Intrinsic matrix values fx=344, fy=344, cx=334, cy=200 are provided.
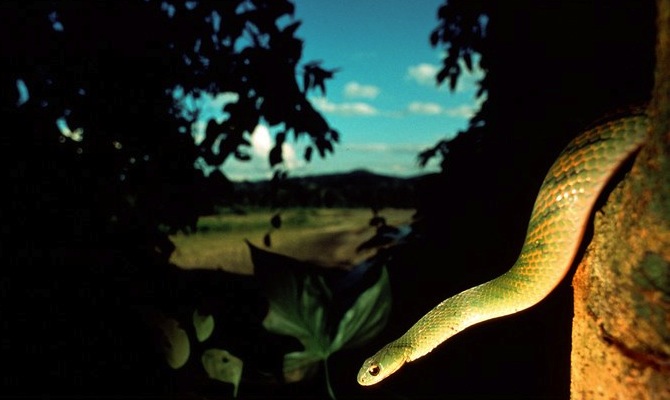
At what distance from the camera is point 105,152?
2500 mm

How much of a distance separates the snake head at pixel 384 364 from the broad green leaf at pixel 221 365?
2.22ft

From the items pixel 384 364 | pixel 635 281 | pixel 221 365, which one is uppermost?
pixel 635 281

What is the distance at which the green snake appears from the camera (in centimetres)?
88

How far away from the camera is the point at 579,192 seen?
3.17ft

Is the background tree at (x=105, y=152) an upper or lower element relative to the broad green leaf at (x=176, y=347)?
upper


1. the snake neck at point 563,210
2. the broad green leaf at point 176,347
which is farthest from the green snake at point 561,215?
the broad green leaf at point 176,347

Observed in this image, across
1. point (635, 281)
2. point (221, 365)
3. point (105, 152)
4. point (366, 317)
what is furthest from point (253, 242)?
point (635, 281)

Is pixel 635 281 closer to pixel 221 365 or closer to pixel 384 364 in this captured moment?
pixel 384 364

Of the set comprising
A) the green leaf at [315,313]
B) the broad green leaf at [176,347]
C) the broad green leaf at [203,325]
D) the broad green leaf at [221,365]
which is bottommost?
the broad green leaf at [221,365]

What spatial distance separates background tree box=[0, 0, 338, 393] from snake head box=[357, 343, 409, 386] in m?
1.25

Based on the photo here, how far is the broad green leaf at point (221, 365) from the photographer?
6.05 feet

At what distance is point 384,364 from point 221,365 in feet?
2.89

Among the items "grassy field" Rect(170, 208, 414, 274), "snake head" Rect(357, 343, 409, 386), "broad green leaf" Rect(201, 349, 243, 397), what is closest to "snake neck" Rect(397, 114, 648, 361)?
"snake head" Rect(357, 343, 409, 386)

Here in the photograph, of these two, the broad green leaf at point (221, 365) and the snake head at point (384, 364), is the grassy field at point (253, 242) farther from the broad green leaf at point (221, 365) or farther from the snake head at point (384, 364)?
the snake head at point (384, 364)
